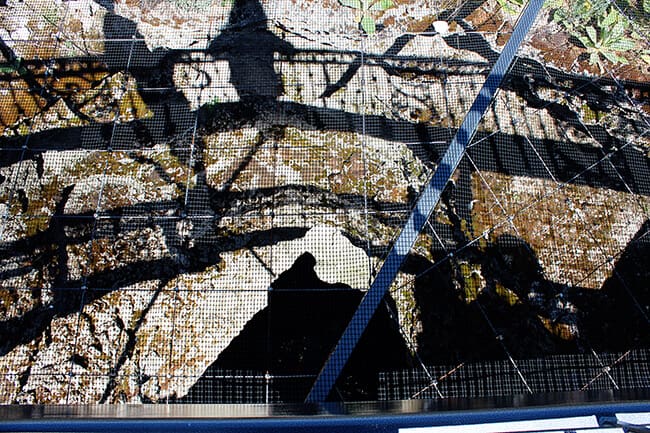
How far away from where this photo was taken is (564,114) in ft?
7.92

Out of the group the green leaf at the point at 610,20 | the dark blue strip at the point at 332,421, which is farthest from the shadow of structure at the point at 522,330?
the green leaf at the point at 610,20

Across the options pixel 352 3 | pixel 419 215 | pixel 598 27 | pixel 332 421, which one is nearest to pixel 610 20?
pixel 598 27

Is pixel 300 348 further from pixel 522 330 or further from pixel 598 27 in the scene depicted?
→ pixel 598 27

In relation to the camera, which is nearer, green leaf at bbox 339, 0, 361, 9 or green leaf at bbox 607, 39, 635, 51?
green leaf at bbox 607, 39, 635, 51

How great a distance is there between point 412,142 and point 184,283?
126 centimetres

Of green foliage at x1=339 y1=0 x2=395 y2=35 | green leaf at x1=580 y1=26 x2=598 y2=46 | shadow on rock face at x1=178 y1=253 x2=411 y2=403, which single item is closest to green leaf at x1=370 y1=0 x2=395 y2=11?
green foliage at x1=339 y1=0 x2=395 y2=35

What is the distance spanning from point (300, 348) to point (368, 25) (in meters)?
1.76

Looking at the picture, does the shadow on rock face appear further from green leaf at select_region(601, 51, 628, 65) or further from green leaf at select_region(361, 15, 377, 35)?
green leaf at select_region(601, 51, 628, 65)

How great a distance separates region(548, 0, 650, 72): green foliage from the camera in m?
2.54

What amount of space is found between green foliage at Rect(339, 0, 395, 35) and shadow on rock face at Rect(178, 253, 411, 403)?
4.71 feet

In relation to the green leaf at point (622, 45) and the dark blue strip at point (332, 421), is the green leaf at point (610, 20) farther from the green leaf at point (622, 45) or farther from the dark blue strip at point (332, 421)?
the dark blue strip at point (332, 421)

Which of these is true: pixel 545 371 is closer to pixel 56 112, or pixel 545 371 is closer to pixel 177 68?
pixel 177 68

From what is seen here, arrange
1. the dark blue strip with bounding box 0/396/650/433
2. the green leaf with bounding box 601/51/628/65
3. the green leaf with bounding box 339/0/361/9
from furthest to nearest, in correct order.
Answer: the green leaf with bounding box 339/0/361/9 < the green leaf with bounding box 601/51/628/65 < the dark blue strip with bounding box 0/396/650/433

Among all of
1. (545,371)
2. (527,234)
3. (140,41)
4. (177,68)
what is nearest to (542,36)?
(527,234)
